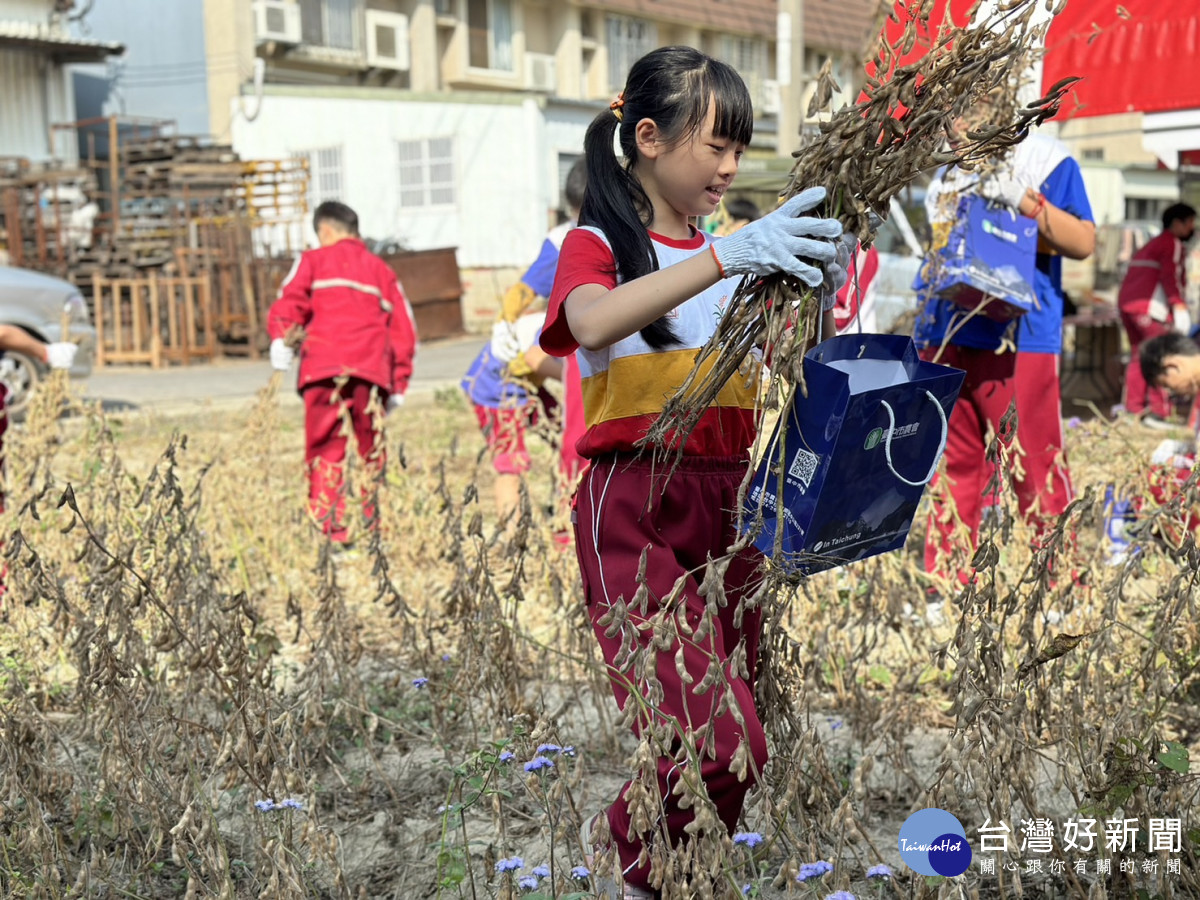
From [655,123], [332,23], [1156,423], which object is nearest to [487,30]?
[332,23]

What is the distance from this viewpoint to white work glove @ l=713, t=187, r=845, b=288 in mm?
1973

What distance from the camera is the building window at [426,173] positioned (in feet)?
79.9

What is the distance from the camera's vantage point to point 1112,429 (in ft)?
13.7

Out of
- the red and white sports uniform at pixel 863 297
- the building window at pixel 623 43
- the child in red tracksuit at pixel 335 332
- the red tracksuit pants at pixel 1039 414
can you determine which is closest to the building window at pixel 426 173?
the building window at pixel 623 43

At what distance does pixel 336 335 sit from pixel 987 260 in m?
3.28

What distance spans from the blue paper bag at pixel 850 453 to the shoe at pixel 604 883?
0.53 metres

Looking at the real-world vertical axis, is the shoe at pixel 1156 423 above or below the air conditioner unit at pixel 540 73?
below

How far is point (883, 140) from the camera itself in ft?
6.56

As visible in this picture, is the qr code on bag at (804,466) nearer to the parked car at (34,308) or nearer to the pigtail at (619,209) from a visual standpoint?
the pigtail at (619,209)

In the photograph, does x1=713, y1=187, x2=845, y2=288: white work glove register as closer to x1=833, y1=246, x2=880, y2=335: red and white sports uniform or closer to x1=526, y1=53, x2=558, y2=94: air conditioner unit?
x1=833, y1=246, x2=880, y2=335: red and white sports uniform

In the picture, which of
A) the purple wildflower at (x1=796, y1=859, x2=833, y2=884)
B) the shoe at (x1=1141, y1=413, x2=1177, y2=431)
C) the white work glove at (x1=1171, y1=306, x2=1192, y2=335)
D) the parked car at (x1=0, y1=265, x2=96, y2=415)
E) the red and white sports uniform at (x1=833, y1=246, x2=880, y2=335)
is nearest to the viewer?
the purple wildflower at (x1=796, y1=859, x2=833, y2=884)

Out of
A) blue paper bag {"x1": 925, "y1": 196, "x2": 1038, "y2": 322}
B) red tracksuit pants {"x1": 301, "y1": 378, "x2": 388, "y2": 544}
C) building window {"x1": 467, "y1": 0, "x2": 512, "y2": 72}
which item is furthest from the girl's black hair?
building window {"x1": 467, "y1": 0, "x2": 512, "y2": 72}

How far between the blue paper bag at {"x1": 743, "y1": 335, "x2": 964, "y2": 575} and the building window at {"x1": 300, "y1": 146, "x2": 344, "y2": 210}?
23378mm

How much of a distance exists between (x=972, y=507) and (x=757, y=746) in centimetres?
272
